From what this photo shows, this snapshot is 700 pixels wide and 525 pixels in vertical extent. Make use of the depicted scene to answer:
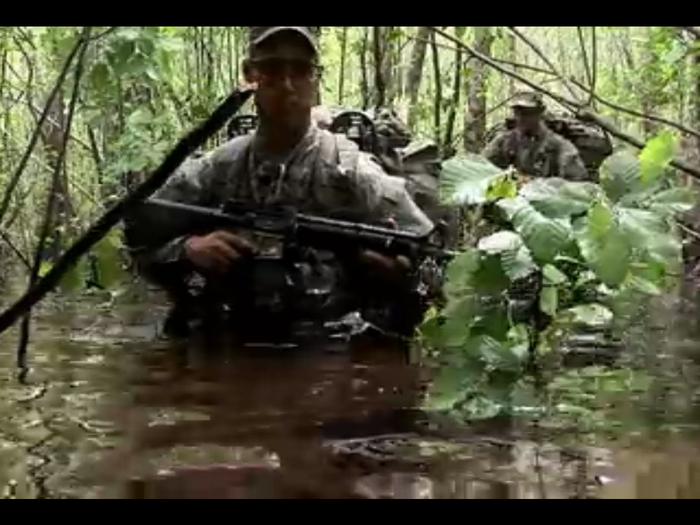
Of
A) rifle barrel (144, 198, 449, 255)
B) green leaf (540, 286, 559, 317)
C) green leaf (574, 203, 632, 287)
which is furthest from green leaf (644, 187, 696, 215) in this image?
rifle barrel (144, 198, 449, 255)

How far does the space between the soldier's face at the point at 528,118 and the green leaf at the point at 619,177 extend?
21.9ft

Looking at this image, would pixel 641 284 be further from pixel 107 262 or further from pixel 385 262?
pixel 385 262

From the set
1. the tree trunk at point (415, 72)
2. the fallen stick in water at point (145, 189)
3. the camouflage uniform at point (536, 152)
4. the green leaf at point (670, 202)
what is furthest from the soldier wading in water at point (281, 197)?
the tree trunk at point (415, 72)

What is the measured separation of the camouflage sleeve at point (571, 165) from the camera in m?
8.22

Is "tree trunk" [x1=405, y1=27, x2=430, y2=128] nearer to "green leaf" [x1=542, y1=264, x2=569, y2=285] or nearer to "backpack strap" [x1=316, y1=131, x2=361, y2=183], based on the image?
"backpack strap" [x1=316, y1=131, x2=361, y2=183]

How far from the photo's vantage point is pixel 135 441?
2.50 metres

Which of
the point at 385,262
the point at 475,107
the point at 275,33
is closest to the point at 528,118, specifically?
the point at 475,107

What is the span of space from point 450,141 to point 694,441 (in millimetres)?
7354

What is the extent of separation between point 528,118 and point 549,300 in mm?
6537

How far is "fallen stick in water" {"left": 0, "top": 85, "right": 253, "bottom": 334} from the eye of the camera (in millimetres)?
1536

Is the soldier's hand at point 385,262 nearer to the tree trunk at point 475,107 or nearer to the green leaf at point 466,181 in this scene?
the green leaf at point 466,181
